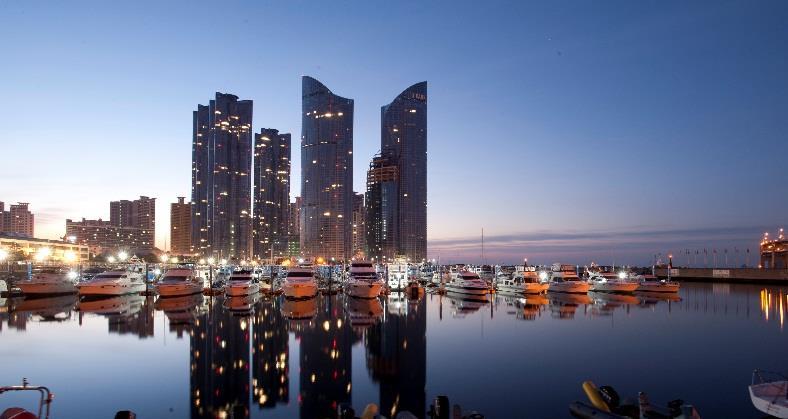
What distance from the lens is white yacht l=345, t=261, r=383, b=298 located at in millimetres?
53625

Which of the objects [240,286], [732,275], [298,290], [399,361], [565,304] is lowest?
[732,275]

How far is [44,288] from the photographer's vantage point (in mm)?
57125

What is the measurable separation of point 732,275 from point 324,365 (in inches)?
4063

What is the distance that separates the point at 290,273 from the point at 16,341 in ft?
93.9

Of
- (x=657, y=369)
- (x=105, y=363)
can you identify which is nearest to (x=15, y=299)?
(x=105, y=363)

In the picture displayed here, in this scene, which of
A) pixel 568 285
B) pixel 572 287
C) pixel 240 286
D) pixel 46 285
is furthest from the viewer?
pixel 568 285

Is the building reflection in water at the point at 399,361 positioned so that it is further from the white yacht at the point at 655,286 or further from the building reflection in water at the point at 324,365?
the white yacht at the point at 655,286

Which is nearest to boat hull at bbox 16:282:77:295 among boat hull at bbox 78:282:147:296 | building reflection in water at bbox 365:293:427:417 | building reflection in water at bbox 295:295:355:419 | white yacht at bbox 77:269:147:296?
white yacht at bbox 77:269:147:296

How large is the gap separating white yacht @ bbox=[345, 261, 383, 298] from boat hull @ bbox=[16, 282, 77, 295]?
31.7 m

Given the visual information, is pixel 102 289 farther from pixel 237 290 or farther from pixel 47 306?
pixel 237 290

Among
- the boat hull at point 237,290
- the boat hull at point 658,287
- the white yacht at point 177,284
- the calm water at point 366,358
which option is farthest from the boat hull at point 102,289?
the boat hull at point 658,287

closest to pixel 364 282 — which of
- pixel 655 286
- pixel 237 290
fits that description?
pixel 237 290

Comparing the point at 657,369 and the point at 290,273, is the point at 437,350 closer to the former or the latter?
the point at 657,369

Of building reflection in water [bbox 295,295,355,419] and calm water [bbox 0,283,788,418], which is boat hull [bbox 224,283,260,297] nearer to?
calm water [bbox 0,283,788,418]
